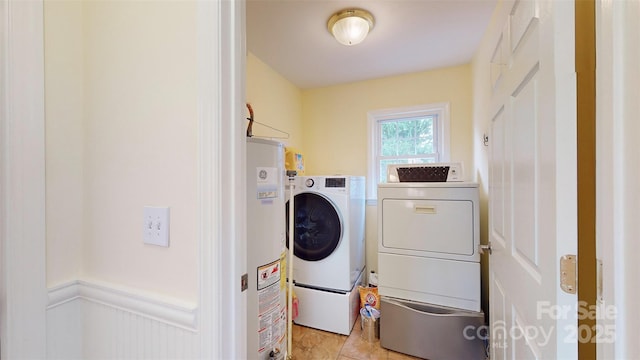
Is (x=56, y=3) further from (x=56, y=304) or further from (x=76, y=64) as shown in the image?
(x=56, y=304)

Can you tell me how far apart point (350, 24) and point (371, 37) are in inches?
13.9

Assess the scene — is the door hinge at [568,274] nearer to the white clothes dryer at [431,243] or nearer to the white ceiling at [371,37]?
the white clothes dryer at [431,243]

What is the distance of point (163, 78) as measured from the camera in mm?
763

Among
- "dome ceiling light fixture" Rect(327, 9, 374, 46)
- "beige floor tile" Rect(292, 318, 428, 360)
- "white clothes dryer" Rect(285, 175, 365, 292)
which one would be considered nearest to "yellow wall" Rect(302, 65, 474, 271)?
"white clothes dryer" Rect(285, 175, 365, 292)

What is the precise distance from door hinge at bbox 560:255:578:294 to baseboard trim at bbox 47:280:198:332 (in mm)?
902

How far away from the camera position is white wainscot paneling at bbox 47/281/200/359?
0.73 m

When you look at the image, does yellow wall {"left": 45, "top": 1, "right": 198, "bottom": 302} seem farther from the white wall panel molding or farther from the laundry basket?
the laundry basket

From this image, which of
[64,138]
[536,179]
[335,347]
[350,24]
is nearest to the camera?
[536,179]

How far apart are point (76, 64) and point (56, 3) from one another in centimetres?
19

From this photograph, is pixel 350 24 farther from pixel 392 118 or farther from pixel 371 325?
pixel 371 325

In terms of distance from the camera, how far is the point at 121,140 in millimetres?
838
